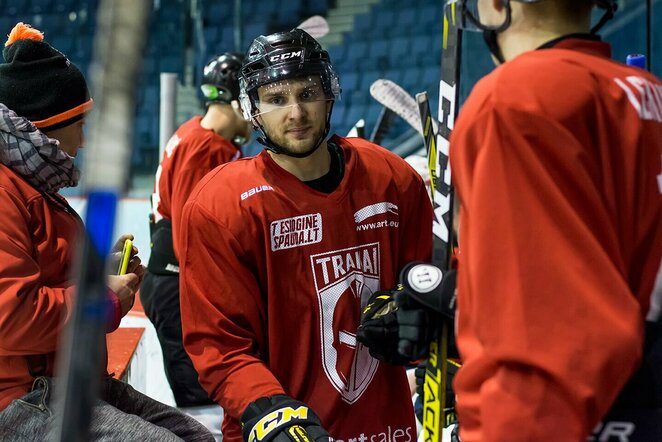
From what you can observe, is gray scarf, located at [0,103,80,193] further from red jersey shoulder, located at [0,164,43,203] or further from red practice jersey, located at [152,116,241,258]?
red practice jersey, located at [152,116,241,258]

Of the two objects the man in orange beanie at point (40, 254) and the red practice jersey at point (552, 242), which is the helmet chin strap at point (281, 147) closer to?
the man in orange beanie at point (40, 254)

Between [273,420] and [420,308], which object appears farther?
[273,420]

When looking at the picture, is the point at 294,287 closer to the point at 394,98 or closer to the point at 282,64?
the point at 282,64

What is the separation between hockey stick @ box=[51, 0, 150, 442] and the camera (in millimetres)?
667

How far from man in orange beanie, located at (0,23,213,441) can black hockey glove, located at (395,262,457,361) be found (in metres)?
0.57

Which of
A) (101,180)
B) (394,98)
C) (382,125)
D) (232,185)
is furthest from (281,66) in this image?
(382,125)

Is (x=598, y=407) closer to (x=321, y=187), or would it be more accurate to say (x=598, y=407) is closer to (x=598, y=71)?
(x=598, y=71)

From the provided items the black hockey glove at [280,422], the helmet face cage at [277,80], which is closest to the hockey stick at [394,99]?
the helmet face cage at [277,80]

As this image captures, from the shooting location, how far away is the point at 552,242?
0.89 m

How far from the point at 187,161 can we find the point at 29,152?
1.64 metres

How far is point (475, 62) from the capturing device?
659 cm

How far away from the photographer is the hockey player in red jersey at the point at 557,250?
874 millimetres

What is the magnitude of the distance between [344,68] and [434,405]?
7866 mm

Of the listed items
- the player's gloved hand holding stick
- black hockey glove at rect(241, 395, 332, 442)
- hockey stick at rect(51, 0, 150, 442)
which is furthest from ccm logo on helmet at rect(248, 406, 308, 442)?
hockey stick at rect(51, 0, 150, 442)
